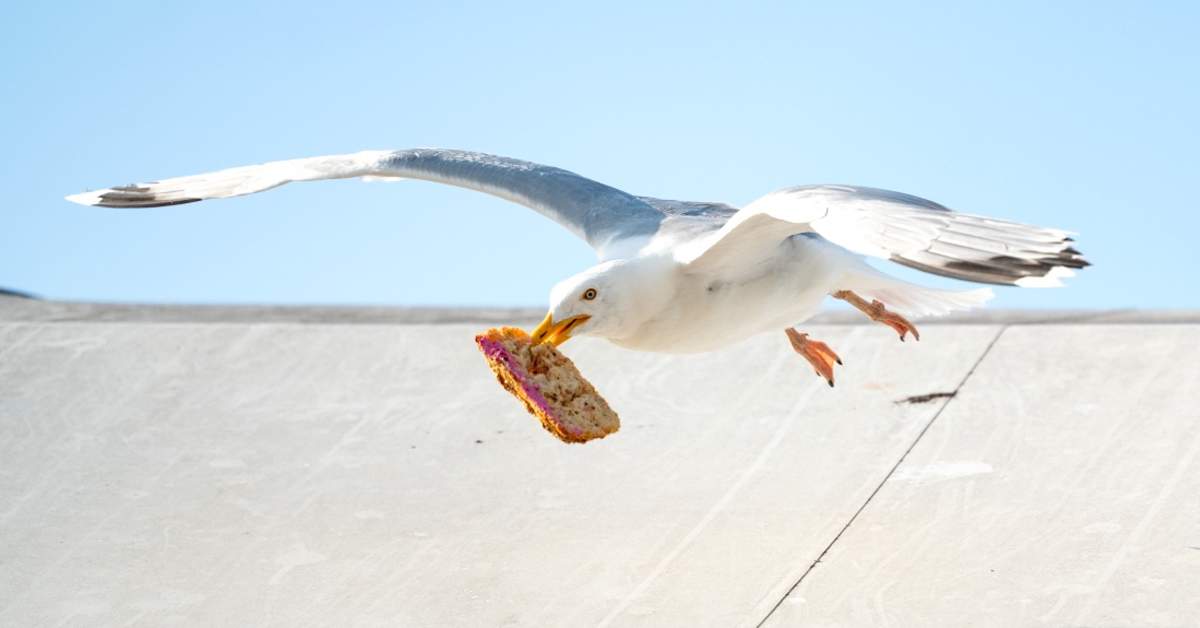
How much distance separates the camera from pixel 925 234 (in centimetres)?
352

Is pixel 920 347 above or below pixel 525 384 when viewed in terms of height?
below

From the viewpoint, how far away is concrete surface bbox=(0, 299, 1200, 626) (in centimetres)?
453

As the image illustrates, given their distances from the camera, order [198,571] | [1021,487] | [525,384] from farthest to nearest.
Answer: [1021,487] → [198,571] → [525,384]

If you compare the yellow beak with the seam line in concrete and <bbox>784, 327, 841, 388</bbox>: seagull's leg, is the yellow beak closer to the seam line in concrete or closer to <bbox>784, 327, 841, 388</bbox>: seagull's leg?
the seam line in concrete

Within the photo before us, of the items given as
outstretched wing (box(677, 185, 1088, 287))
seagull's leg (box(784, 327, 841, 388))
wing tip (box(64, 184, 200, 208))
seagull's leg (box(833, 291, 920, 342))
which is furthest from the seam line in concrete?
wing tip (box(64, 184, 200, 208))

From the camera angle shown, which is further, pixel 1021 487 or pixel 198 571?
pixel 1021 487

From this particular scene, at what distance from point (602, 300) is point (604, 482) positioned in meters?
1.22

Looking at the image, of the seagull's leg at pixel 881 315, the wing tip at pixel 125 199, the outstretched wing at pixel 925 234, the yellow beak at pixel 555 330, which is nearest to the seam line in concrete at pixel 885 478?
the seagull's leg at pixel 881 315

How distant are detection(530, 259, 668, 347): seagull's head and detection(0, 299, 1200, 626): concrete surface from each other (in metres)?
0.72

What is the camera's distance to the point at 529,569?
4773 mm

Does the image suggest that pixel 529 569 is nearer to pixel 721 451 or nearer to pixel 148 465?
pixel 721 451

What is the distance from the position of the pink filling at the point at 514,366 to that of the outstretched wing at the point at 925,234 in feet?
2.52

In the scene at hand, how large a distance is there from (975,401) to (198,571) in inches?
122

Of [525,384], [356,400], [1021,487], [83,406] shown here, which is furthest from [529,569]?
[83,406]
